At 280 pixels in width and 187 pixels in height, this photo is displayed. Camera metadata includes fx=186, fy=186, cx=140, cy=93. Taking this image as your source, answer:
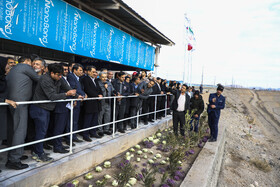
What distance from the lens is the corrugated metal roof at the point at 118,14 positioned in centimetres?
650

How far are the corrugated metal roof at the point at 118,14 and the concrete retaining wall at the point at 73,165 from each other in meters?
4.50

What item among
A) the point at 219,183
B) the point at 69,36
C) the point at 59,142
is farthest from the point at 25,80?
the point at 219,183

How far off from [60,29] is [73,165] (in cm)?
417

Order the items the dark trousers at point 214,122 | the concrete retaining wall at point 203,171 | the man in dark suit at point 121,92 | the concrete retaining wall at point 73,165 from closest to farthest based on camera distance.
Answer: the concrete retaining wall at point 73,165
the concrete retaining wall at point 203,171
the man in dark suit at point 121,92
the dark trousers at point 214,122

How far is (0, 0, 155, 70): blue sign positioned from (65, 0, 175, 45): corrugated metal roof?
1.35 feet

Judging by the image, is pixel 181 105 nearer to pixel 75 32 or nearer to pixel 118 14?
pixel 75 32

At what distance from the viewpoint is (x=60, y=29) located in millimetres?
5586

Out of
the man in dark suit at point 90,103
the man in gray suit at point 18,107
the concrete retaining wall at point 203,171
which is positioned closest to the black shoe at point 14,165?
the man in gray suit at point 18,107

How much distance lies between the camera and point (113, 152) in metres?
4.21

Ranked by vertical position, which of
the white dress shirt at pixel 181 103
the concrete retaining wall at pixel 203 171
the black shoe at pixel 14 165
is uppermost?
the white dress shirt at pixel 181 103

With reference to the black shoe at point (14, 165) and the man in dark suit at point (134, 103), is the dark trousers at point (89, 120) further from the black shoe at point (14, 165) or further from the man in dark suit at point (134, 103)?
the black shoe at point (14, 165)

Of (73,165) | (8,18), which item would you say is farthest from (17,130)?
(8,18)

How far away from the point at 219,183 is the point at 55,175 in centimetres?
440

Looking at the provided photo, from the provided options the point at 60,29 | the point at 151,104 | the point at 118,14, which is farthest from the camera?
the point at 118,14
